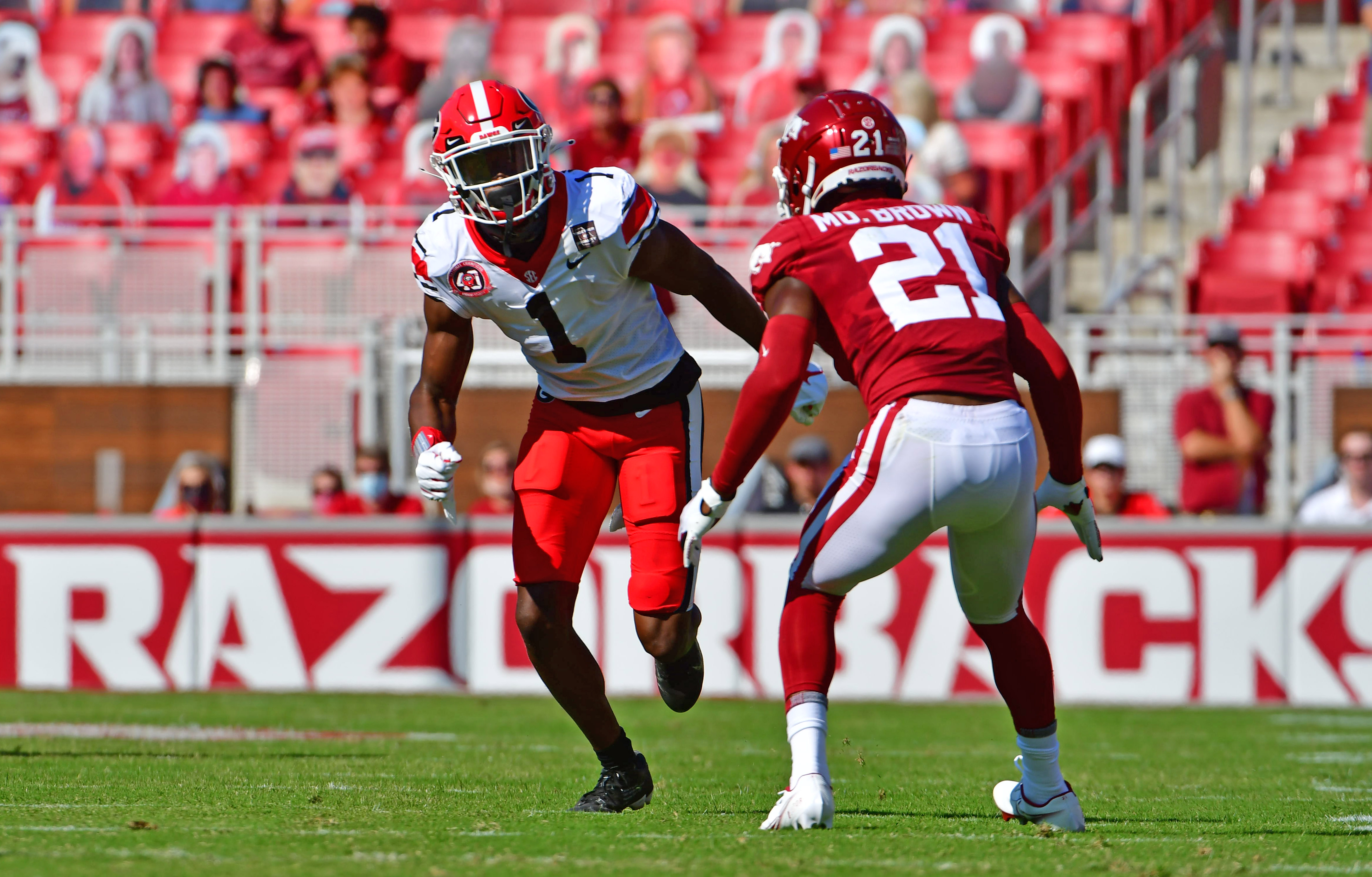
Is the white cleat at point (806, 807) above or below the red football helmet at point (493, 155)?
below

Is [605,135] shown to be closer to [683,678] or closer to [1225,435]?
[1225,435]

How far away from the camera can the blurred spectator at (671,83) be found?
14539 mm

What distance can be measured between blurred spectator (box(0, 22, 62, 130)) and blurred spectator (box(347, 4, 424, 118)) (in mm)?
2585

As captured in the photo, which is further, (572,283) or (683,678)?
(683,678)

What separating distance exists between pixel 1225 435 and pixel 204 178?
738 cm

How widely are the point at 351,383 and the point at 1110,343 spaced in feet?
14.4

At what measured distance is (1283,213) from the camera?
14.1 metres

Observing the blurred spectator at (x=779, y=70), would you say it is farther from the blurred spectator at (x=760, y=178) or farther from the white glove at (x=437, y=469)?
the white glove at (x=437, y=469)

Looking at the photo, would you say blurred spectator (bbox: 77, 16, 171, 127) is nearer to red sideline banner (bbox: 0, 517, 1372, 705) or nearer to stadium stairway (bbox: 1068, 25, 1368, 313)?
red sideline banner (bbox: 0, 517, 1372, 705)

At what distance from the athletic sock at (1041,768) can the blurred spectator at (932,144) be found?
7.99m

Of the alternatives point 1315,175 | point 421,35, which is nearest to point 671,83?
point 421,35

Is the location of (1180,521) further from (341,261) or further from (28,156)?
(28,156)

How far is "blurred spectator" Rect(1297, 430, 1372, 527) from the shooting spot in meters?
10.2

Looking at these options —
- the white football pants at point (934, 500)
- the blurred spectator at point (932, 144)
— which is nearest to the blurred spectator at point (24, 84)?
the blurred spectator at point (932, 144)
